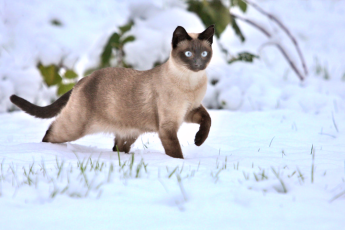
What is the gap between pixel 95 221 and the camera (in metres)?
1.67

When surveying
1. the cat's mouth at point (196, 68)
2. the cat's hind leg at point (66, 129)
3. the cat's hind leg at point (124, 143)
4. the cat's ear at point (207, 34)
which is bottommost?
the cat's hind leg at point (124, 143)

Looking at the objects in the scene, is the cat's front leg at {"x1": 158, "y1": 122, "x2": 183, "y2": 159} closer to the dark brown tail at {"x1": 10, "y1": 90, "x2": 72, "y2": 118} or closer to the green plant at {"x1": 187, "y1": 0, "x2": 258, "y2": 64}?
the dark brown tail at {"x1": 10, "y1": 90, "x2": 72, "y2": 118}

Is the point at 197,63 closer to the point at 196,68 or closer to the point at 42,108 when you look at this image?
the point at 196,68

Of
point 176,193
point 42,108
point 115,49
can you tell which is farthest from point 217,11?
point 176,193

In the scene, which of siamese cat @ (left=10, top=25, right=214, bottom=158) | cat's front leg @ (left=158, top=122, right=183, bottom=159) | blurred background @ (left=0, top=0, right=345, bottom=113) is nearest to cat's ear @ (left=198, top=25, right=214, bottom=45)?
siamese cat @ (left=10, top=25, right=214, bottom=158)

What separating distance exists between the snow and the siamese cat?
0.21 meters

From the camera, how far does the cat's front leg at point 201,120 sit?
316cm

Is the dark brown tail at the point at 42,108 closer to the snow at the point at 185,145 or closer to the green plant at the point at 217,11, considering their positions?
the snow at the point at 185,145

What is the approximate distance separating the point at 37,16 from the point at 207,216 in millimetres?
5027

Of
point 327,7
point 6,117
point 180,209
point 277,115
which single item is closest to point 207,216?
point 180,209

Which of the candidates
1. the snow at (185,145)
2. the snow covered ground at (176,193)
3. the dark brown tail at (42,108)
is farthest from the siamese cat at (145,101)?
the snow covered ground at (176,193)

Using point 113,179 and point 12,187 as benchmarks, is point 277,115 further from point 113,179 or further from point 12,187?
point 12,187

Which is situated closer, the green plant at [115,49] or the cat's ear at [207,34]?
the cat's ear at [207,34]

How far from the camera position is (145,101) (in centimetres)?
327
